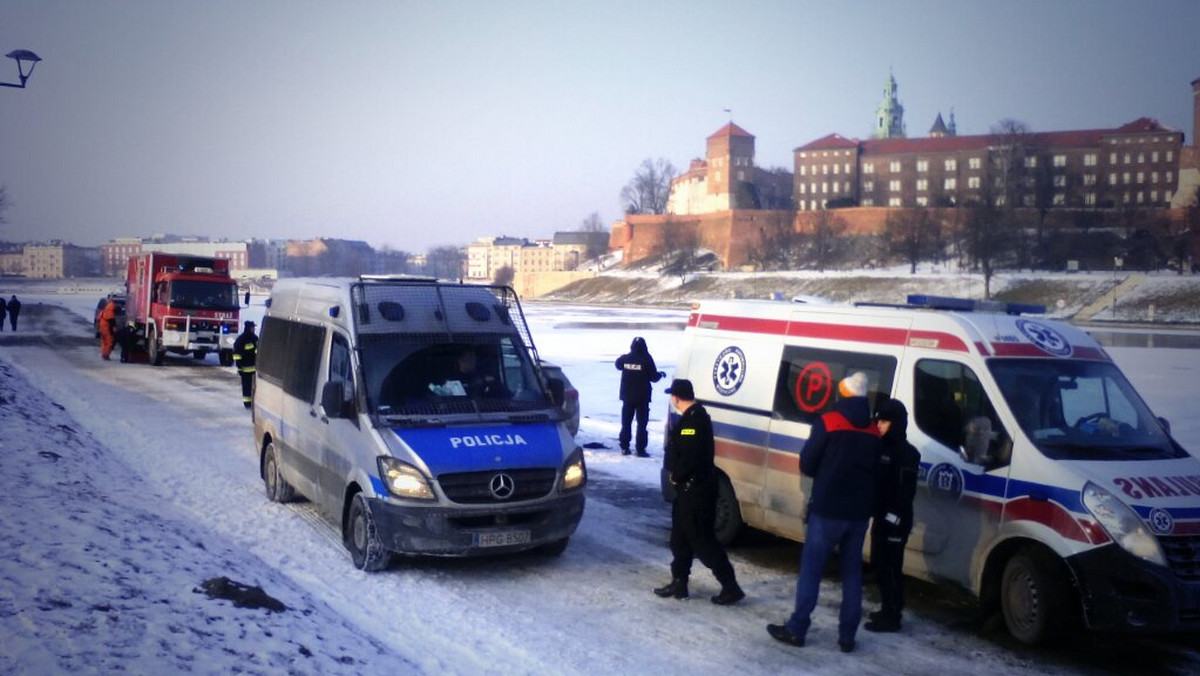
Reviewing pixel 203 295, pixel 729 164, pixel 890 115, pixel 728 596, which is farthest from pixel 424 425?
pixel 890 115

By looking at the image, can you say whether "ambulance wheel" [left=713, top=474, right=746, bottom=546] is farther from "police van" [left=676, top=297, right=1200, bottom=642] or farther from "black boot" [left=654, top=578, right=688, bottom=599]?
"black boot" [left=654, top=578, right=688, bottom=599]

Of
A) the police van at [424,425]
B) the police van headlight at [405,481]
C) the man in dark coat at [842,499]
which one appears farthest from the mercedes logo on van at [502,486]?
the man in dark coat at [842,499]

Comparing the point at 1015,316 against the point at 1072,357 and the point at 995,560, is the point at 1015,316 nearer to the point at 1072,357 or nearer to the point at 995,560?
the point at 1072,357

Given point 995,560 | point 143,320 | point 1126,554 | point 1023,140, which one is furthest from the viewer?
point 1023,140

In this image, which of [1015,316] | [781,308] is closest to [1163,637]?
[1015,316]

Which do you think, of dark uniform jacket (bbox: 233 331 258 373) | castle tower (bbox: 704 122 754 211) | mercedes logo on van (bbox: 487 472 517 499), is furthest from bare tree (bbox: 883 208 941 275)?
mercedes logo on van (bbox: 487 472 517 499)

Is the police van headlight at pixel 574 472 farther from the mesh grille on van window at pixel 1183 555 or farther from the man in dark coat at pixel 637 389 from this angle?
the man in dark coat at pixel 637 389

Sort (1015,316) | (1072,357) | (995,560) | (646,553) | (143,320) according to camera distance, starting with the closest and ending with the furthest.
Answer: (995,560), (1072,357), (1015,316), (646,553), (143,320)

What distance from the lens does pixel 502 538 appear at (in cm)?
812

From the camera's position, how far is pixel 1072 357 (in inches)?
308

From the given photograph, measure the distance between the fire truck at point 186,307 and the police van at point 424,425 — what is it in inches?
815

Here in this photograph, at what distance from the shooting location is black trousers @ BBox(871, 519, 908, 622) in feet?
23.7

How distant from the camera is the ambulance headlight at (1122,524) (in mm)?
6406

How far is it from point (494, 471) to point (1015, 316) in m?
4.67
